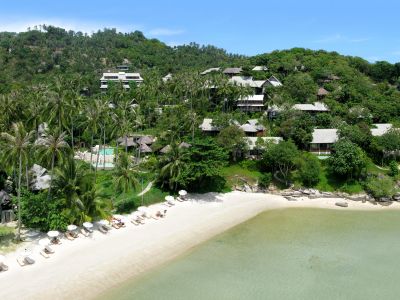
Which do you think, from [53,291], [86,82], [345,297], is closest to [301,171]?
[345,297]

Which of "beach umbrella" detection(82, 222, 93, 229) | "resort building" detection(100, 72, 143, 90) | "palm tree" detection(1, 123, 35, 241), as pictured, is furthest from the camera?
"resort building" detection(100, 72, 143, 90)

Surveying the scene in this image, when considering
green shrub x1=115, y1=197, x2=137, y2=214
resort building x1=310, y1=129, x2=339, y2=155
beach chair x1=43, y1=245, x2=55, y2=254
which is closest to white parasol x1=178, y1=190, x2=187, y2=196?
green shrub x1=115, y1=197, x2=137, y2=214

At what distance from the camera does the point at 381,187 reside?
208ft

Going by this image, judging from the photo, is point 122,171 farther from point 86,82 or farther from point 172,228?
point 86,82

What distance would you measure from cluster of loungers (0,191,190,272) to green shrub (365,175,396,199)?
31.8 metres

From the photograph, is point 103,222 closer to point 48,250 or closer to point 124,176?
point 124,176

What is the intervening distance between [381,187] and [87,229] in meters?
47.4

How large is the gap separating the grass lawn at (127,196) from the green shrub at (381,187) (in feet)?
113

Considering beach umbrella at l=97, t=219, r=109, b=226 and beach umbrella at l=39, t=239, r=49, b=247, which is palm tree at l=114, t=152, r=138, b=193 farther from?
beach umbrella at l=39, t=239, r=49, b=247

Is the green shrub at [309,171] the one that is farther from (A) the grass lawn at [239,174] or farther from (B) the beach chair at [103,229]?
(B) the beach chair at [103,229]

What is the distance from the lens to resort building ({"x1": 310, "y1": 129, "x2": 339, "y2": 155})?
248 ft

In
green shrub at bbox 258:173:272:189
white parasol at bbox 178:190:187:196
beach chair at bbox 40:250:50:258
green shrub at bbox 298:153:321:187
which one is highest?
green shrub at bbox 298:153:321:187

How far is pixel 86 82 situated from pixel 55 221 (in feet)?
323

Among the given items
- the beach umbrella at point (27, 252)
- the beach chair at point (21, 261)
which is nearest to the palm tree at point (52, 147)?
the beach umbrella at point (27, 252)
